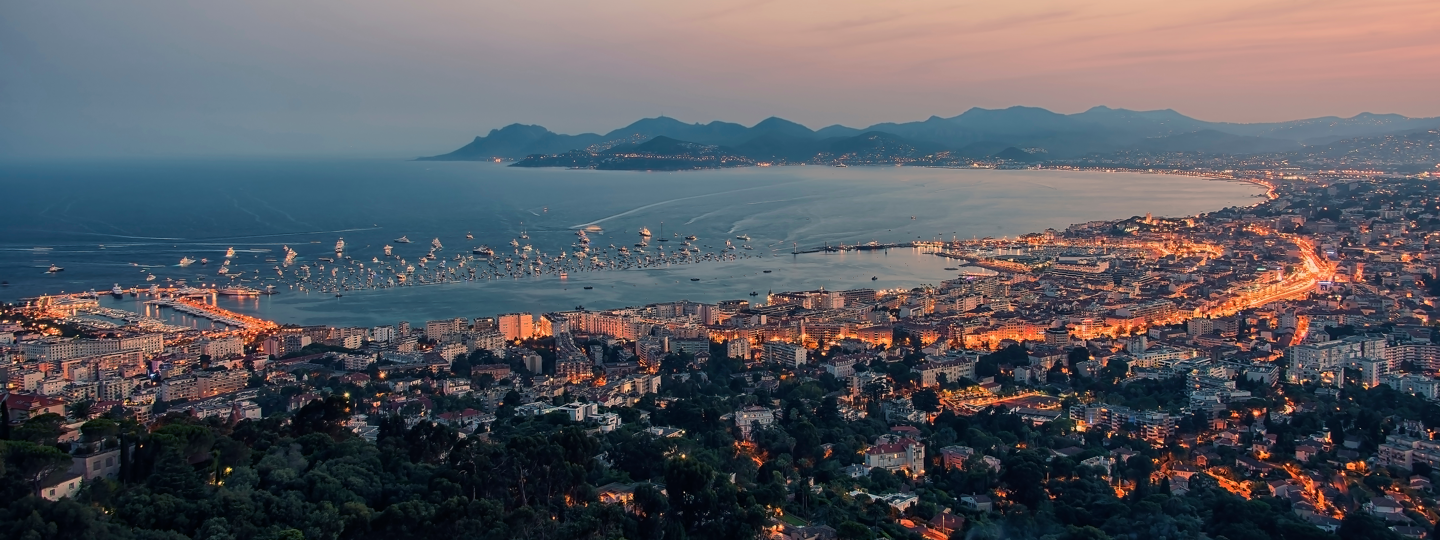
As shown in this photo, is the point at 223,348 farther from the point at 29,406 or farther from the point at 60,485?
the point at 60,485

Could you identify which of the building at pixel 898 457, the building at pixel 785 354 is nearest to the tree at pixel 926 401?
the building at pixel 898 457

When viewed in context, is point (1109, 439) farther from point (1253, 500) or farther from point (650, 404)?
point (650, 404)

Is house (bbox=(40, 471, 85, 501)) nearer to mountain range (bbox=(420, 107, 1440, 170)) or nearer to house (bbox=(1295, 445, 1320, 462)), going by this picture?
house (bbox=(1295, 445, 1320, 462))

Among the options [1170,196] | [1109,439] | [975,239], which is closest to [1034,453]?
[1109,439]

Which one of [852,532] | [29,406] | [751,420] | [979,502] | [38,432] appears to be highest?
[38,432]

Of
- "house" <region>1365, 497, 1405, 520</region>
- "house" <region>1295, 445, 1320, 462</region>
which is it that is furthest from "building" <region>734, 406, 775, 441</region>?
"house" <region>1365, 497, 1405, 520</region>

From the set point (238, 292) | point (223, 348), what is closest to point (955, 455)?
point (223, 348)

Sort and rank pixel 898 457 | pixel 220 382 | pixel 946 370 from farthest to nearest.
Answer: pixel 946 370
pixel 220 382
pixel 898 457
